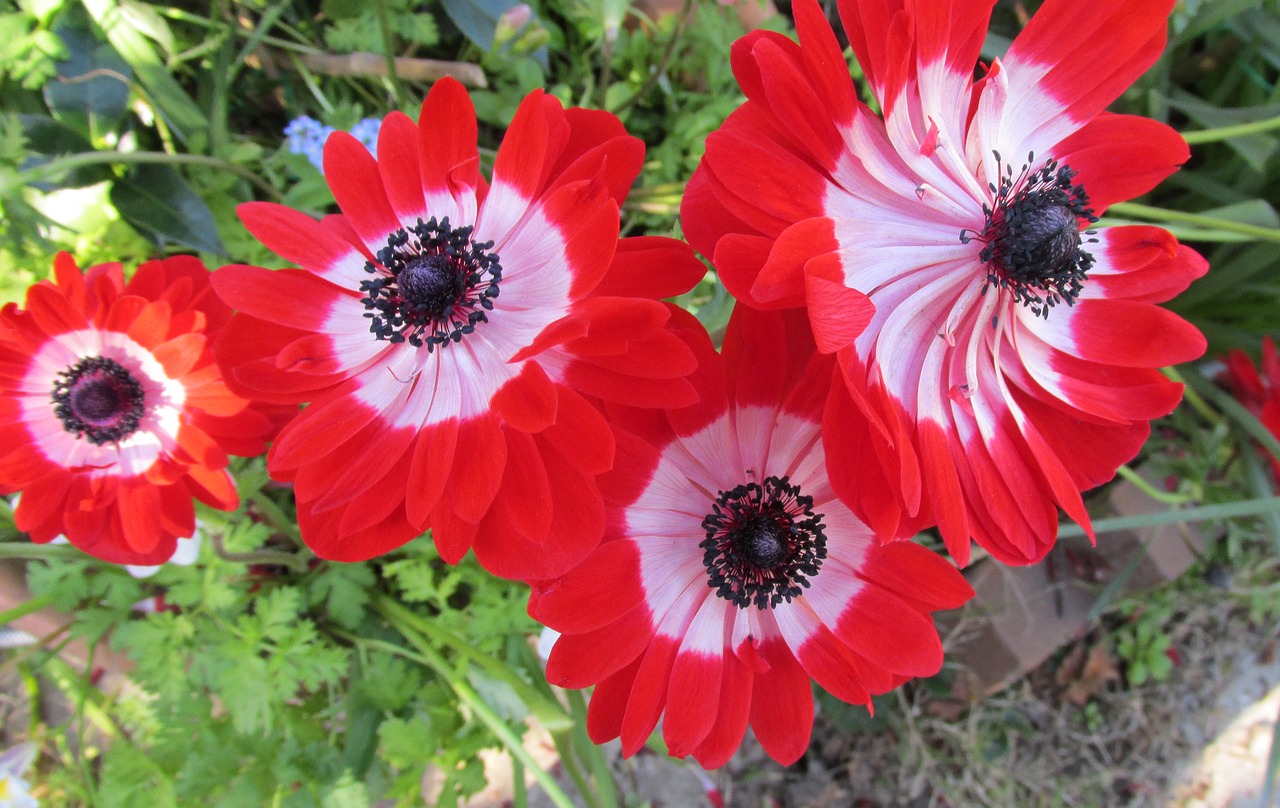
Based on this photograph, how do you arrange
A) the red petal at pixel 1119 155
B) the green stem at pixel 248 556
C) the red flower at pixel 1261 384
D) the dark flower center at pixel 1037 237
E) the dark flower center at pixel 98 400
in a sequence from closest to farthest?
the dark flower center at pixel 1037 237 → the red petal at pixel 1119 155 → the dark flower center at pixel 98 400 → the green stem at pixel 248 556 → the red flower at pixel 1261 384

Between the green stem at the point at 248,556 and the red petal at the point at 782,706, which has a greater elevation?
the green stem at the point at 248,556

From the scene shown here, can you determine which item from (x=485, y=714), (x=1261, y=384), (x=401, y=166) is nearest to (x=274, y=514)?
(x=485, y=714)

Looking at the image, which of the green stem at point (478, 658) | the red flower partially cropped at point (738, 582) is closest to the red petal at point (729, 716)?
the red flower partially cropped at point (738, 582)

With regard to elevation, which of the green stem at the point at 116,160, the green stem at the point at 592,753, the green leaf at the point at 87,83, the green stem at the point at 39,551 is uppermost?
the green leaf at the point at 87,83

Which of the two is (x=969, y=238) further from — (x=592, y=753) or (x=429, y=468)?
(x=592, y=753)

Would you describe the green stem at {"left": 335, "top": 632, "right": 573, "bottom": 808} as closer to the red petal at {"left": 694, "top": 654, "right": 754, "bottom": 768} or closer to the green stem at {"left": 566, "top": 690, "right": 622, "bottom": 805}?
the green stem at {"left": 566, "top": 690, "right": 622, "bottom": 805}

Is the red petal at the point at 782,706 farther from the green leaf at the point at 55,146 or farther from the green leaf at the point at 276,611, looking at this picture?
the green leaf at the point at 55,146

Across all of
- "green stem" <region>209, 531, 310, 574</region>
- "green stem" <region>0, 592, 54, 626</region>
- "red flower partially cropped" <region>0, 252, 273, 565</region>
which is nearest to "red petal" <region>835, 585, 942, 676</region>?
"red flower partially cropped" <region>0, 252, 273, 565</region>
